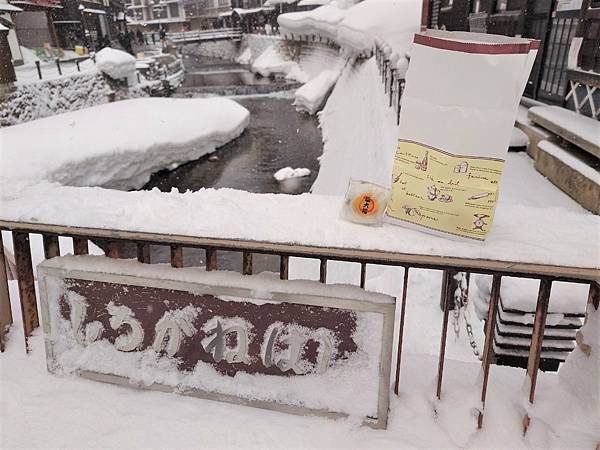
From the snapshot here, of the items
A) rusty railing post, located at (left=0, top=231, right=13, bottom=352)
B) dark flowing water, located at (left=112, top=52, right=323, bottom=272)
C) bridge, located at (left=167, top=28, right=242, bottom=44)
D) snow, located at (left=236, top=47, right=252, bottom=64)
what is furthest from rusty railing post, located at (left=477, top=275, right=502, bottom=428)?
bridge, located at (left=167, top=28, right=242, bottom=44)

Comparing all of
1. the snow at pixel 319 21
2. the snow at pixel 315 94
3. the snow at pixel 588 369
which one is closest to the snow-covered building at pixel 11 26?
the snow at pixel 315 94

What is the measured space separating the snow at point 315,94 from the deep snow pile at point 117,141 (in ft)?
12.3

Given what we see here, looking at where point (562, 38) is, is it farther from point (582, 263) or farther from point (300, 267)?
point (582, 263)

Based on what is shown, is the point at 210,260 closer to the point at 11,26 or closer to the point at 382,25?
the point at 382,25

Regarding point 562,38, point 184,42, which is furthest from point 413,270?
point 184,42

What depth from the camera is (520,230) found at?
2.11 meters

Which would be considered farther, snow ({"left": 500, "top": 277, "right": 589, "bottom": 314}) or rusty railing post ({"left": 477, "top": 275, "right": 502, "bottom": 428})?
snow ({"left": 500, "top": 277, "right": 589, "bottom": 314})

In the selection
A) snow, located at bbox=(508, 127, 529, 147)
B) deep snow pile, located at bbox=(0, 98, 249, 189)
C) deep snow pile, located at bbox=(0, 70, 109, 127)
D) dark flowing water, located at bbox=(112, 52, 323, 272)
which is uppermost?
snow, located at bbox=(508, 127, 529, 147)

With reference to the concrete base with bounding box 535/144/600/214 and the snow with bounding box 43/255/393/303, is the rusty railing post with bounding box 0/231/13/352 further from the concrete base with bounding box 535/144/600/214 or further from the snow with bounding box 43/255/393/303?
the concrete base with bounding box 535/144/600/214

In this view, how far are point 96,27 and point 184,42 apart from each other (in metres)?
17.6

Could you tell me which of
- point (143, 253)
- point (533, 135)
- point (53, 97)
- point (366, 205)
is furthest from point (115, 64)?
point (366, 205)

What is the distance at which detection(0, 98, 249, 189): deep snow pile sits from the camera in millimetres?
11211

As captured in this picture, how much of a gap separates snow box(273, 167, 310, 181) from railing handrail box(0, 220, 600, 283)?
10.8m

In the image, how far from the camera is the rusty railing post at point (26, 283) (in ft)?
8.57
